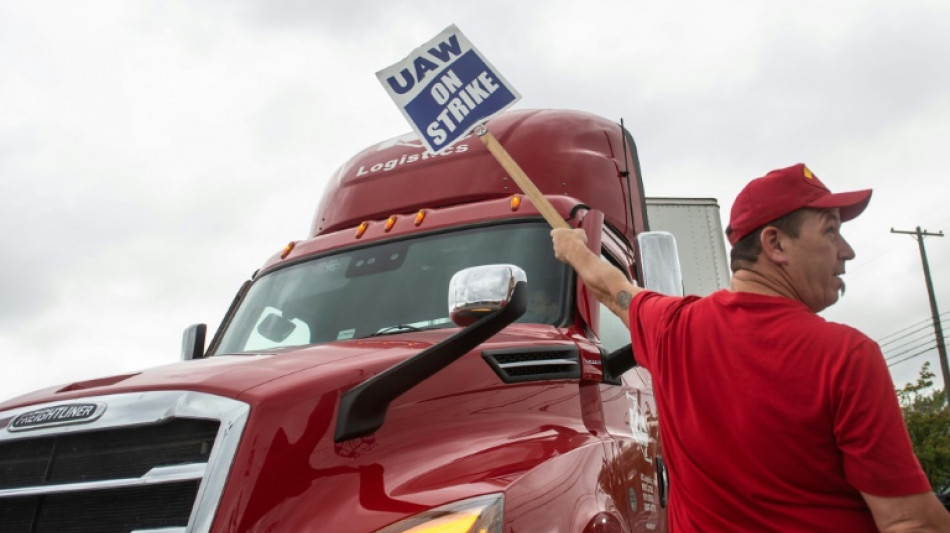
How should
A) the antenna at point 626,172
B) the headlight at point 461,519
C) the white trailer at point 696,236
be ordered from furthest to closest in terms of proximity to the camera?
the white trailer at point 696,236 → the antenna at point 626,172 → the headlight at point 461,519

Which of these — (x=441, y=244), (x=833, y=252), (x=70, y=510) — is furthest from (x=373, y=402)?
(x=441, y=244)

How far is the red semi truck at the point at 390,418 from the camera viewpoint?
2182mm

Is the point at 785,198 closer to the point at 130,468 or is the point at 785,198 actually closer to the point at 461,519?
the point at 461,519

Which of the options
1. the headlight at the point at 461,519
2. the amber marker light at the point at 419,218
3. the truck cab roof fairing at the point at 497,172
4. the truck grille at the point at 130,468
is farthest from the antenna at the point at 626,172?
the truck grille at the point at 130,468

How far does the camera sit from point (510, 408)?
293 cm

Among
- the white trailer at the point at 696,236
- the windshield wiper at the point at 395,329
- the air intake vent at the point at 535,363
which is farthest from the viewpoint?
the white trailer at the point at 696,236

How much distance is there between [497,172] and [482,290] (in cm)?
249

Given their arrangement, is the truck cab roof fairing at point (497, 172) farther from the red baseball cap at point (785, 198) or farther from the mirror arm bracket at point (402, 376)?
the red baseball cap at point (785, 198)

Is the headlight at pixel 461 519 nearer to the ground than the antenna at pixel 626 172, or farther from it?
nearer to the ground

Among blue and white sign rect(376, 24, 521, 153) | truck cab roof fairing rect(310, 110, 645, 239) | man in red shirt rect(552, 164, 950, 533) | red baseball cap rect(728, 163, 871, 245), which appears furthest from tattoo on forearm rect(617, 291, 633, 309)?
truck cab roof fairing rect(310, 110, 645, 239)

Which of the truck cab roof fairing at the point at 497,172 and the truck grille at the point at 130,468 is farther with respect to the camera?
the truck cab roof fairing at the point at 497,172

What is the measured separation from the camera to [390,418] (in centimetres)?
252

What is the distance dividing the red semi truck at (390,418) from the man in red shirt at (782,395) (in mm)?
509

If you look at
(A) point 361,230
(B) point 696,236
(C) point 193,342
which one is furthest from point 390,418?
(B) point 696,236
